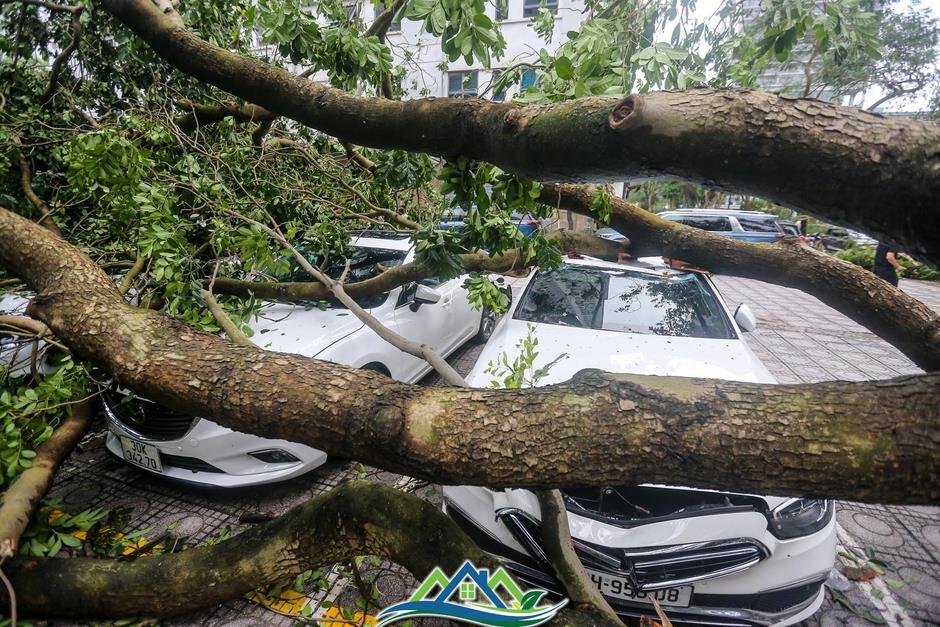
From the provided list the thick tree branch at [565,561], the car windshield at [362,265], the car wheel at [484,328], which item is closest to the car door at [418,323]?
the car windshield at [362,265]

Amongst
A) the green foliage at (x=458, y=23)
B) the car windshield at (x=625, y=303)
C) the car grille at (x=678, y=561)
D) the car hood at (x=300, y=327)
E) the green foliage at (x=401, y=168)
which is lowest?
the car grille at (x=678, y=561)

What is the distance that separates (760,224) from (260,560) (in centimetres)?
1538

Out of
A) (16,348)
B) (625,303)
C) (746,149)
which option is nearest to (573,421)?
(746,149)

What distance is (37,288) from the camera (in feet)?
5.68

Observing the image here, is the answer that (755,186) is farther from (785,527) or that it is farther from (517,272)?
(517,272)

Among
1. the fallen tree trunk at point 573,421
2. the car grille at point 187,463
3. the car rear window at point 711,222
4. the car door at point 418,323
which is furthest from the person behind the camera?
the car rear window at point 711,222

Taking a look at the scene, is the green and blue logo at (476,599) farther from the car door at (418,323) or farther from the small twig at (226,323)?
the car door at (418,323)

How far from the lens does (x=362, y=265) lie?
4582mm

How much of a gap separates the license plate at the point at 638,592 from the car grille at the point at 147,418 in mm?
2577

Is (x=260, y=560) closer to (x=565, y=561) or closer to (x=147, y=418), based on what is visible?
(x=565, y=561)

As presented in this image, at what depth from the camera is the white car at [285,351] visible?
9.57 feet

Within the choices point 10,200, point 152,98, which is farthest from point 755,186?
point 10,200

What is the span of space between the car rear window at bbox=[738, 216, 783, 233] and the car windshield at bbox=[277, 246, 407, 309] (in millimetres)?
12456

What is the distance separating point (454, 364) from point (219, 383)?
456 cm
